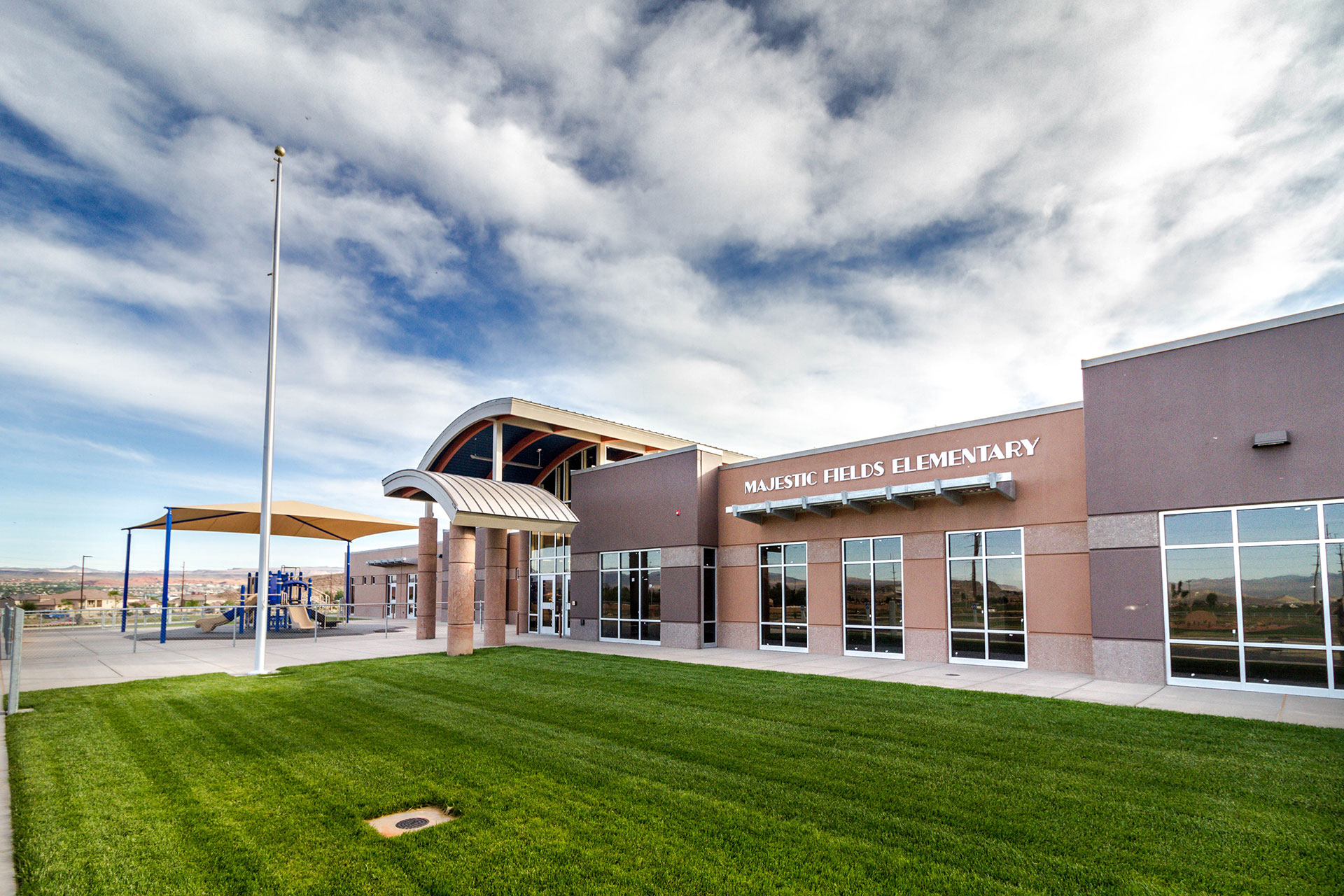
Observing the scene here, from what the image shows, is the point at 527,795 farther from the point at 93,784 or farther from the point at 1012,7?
the point at 1012,7

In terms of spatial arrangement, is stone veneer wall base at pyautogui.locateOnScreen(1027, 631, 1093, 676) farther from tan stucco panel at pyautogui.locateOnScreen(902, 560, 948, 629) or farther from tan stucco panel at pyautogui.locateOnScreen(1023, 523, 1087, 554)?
tan stucco panel at pyautogui.locateOnScreen(902, 560, 948, 629)

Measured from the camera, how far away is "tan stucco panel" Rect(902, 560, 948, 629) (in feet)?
55.2

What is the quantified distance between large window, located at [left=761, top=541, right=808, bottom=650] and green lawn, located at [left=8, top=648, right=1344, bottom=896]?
8.46 meters

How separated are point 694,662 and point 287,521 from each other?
22.5 metres

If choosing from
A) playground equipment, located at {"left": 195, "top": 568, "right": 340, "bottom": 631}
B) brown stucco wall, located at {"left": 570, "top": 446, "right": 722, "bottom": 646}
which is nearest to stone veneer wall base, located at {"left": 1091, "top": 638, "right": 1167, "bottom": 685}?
brown stucco wall, located at {"left": 570, "top": 446, "right": 722, "bottom": 646}

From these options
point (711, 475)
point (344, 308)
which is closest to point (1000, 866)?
point (711, 475)

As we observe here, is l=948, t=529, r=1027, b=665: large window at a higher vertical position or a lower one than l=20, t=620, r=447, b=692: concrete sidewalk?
higher

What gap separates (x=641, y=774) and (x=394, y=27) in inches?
541

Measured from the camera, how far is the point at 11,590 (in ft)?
137

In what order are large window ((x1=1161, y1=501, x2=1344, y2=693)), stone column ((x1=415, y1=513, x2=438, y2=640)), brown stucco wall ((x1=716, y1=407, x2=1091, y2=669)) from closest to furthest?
large window ((x1=1161, y1=501, x2=1344, y2=693))
brown stucco wall ((x1=716, y1=407, x2=1091, y2=669))
stone column ((x1=415, y1=513, x2=438, y2=640))

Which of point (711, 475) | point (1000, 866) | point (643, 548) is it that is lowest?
point (1000, 866)

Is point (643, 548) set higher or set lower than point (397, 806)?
higher

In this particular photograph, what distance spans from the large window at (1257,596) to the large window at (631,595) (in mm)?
13979

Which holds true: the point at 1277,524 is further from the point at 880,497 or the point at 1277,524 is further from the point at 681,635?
the point at 681,635
